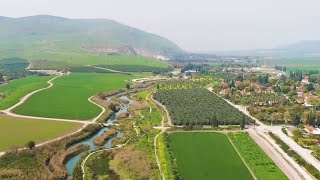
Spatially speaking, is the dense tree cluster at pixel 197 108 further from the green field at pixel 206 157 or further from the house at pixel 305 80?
the house at pixel 305 80

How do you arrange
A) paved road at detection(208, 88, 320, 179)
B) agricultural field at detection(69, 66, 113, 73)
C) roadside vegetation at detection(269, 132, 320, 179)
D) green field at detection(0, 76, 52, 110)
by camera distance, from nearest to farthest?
roadside vegetation at detection(269, 132, 320, 179) < paved road at detection(208, 88, 320, 179) < green field at detection(0, 76, 52, 110) < agricultural field at detection(69, 66, 113, 73)

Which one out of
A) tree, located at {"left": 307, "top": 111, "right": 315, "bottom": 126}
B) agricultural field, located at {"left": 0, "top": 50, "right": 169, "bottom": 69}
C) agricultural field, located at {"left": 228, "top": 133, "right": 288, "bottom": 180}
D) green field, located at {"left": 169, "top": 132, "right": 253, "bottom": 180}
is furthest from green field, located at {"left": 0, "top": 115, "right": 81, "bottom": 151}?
agricultural field, located at {"left": 0, "top": 50, "right": 169, "bottom": 69}

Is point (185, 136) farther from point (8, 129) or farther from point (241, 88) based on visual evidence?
point (241, 88)

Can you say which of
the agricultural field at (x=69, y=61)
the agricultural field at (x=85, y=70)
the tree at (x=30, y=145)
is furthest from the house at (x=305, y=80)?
the tree at (x=30, y=145)

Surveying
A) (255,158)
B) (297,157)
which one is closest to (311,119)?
(297,157)

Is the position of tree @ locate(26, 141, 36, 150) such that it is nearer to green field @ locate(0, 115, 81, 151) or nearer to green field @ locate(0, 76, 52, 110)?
green field @ locate(0, 115, 81, 151)

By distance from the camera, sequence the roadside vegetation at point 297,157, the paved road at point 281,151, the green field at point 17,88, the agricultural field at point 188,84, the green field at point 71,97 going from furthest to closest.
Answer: the agricultural field at point 188,84, the green field at point 17,88, the green field at point 71,97, the paved road at point 281,151, the roadside vegetation at point 297,157

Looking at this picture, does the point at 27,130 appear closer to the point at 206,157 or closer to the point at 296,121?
the point at 206,157
